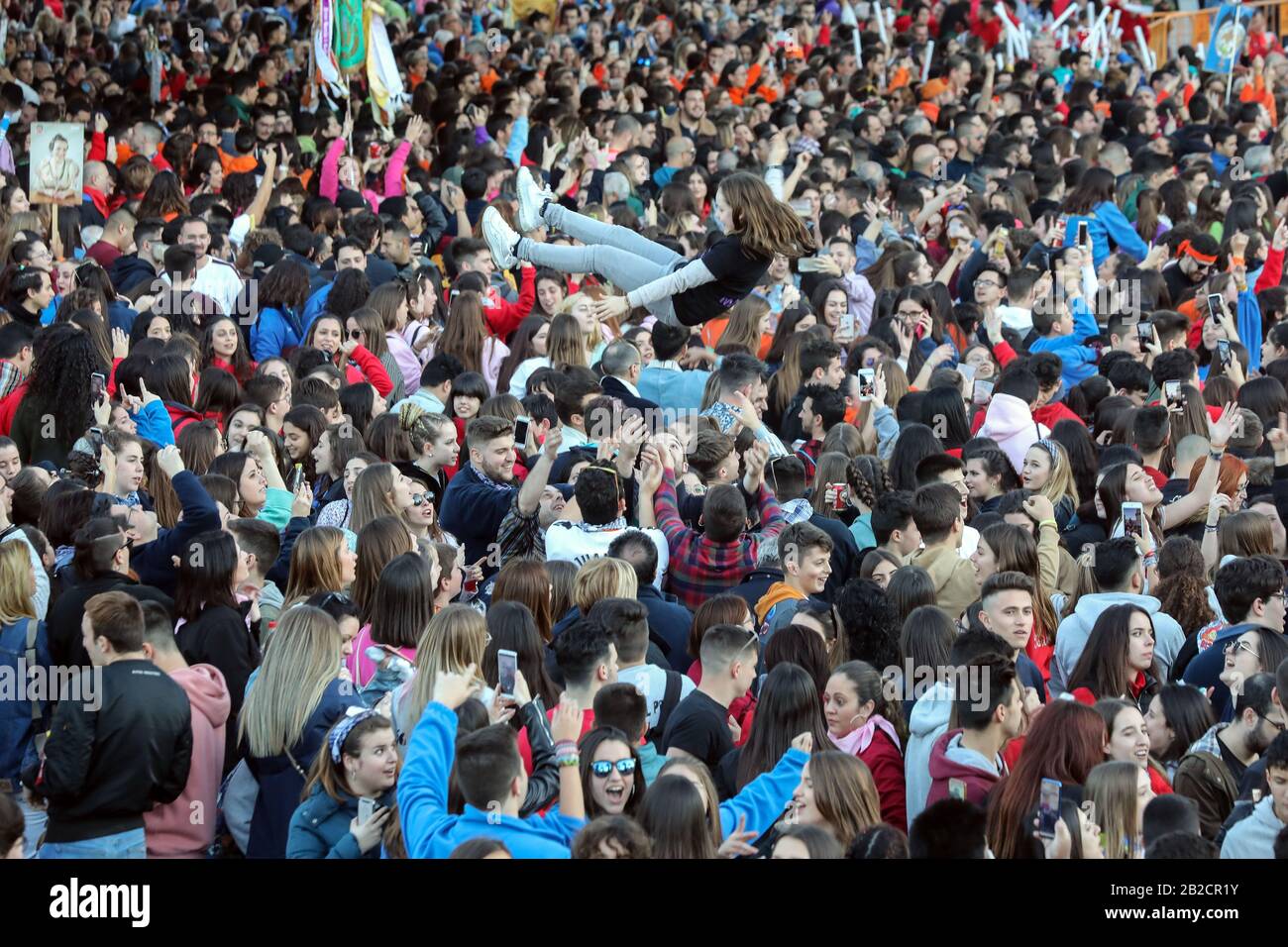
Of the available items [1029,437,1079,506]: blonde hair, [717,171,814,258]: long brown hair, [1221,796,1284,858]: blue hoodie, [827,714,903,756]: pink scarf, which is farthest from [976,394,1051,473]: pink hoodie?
[1221,796,1284,858]: blue hoodie

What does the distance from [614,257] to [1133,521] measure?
2.91 metres

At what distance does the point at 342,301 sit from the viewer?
36.1ft

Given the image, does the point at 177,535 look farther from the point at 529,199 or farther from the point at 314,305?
the point at 314,305

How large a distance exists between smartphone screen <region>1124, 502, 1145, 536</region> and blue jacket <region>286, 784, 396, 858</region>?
384 cm

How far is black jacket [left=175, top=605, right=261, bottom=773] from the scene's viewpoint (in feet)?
21.2

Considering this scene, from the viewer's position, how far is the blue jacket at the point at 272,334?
10.8 m

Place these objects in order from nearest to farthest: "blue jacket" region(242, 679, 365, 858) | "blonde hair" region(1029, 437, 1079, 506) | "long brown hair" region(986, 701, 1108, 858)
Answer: "long brown hair" region(986, 701, 1108, 858), "blue jacket" region(242, 679, 365, 858), "blonde hair" region(1029, 437, 1079, 506)

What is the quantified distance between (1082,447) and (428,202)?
6875 millimetres

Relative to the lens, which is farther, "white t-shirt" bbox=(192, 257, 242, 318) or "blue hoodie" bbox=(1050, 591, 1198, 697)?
"white t-shirt" bbox=(192, 257, 242, 318)

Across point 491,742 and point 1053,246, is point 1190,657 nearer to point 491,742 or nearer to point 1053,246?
point 491,742

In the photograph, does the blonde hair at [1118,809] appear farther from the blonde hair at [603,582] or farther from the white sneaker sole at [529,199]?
the white sneaker sole at [529,199]

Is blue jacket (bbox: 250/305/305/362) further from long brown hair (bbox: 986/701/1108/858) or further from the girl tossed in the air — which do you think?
long brown hair (bbox: 986/701/1108/858)

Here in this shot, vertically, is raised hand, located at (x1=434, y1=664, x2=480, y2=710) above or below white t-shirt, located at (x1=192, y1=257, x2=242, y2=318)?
below

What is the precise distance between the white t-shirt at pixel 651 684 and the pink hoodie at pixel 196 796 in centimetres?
140
